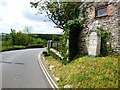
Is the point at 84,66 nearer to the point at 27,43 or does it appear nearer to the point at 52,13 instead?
the point at 52,13

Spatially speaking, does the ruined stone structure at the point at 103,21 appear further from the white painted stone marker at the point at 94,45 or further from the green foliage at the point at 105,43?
the white painted stone marker at the point at 94,45

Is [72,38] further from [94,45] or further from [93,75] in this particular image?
[93,75]

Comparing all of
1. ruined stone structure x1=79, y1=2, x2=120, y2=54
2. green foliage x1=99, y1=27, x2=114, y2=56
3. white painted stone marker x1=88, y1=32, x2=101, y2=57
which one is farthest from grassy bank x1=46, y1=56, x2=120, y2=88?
ruined stone structure x1=79, y1=2, x2=120, y2=54

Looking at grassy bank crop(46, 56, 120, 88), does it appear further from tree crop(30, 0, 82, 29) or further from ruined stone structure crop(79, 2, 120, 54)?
tree crop(30, 0, 82, 29)

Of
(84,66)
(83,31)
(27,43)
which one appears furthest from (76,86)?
(27,43)

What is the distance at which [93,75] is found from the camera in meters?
12.0

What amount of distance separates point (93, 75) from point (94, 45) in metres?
3.82

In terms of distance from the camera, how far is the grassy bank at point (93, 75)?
11070mm

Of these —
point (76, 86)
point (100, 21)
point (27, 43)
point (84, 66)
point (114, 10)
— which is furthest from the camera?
point (27, 43)

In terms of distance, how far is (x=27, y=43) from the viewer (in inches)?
2333

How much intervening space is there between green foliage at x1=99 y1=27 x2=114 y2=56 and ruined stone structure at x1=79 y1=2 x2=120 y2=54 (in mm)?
225

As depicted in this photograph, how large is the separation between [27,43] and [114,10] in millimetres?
45801

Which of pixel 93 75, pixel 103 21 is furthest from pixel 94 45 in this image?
pixel 93 75

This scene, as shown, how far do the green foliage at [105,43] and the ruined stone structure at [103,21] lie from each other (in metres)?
0.22
